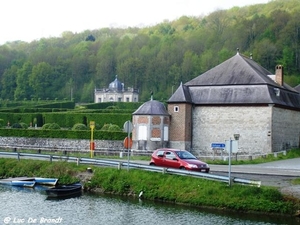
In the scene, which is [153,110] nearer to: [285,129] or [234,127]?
[234,127]

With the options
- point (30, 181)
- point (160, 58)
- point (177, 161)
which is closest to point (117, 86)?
point (160, 58)

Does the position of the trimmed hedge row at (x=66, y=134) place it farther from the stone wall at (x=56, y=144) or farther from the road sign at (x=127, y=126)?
the road sign at (x=127, y=126)

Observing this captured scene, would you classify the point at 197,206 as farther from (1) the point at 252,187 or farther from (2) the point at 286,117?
(2) the point at 286,117

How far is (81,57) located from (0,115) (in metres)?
59.2

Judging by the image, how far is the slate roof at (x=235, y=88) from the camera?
1551 inches

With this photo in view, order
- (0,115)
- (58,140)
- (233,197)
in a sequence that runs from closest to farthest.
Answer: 1. (233,197)
2. (58,140)
3. (0,115)

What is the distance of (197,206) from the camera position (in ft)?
65.1

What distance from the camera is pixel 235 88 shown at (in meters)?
40.2

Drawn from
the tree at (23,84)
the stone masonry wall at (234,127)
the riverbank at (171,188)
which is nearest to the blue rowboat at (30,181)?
the riverbank at (171,188)

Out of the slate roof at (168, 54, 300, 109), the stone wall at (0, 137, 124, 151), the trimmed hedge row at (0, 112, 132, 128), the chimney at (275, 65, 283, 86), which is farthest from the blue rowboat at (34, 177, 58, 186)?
the trimmed hedge row at (0, 112, 132, 128)

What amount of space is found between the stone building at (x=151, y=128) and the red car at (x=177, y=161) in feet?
49.3

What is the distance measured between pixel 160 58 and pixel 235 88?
5717 cm

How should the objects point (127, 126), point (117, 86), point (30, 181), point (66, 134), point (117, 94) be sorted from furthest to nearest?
point (117, 86) < point (117, 94) < point (66, 134) < point (30, 181) < point (127, 126)

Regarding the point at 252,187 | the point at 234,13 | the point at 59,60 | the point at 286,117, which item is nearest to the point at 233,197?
the point at 252,187
